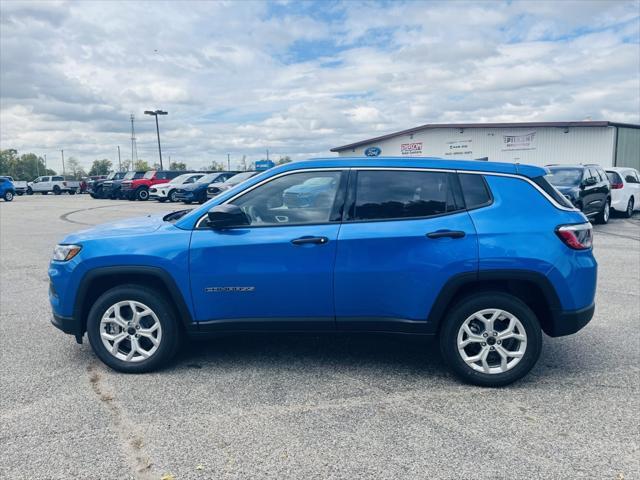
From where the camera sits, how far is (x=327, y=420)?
11.6ft

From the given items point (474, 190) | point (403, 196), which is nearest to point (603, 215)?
point (474, 190)

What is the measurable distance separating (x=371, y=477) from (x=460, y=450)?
0.60 m

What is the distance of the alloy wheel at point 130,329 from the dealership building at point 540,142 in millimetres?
21547

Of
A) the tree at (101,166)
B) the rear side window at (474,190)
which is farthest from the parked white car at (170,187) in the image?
the tree at (101,166)

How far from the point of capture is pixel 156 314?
166 inches

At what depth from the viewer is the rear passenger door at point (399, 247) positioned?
3924mm

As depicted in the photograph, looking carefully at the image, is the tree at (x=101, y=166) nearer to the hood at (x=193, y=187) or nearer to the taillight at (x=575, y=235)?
the hood at (x=193, y=187)

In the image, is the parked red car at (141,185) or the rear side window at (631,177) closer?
the rear side window at (631,177)

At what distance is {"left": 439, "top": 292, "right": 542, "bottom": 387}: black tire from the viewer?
3.97 m

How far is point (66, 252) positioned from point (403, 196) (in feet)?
8.76

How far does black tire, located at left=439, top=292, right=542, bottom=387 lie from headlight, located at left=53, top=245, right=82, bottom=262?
2.89 m

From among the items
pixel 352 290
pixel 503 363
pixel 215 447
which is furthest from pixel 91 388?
pixel 503 363

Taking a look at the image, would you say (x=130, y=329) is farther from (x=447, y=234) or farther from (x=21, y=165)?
(x=21, y=165)

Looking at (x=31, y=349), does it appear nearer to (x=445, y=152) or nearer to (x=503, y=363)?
(x=503, y=363)
